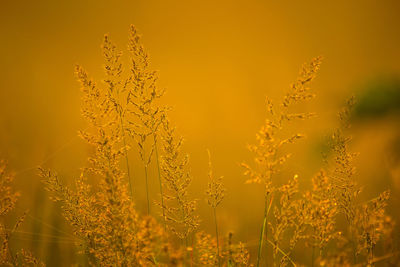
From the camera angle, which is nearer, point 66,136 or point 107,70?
point 107,70

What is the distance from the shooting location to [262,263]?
1.27 m

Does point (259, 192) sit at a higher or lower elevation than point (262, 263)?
higher

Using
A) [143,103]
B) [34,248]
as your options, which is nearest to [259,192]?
[143,103]

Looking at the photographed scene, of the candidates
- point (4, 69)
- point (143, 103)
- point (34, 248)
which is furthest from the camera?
point (4, 69)

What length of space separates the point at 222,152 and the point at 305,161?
1.10 ft

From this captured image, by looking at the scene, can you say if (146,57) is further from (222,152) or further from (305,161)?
(305,161)

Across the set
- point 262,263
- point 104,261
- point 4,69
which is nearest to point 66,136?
point 4,69

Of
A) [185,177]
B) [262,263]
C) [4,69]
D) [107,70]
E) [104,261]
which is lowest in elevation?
[262,263]

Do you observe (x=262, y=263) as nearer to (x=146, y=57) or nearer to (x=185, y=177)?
(x=185, y=177)

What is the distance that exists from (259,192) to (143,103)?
2.43 feet

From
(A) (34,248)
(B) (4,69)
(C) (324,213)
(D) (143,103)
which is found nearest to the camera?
(C) (324,213)

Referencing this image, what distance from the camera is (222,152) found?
1.33m

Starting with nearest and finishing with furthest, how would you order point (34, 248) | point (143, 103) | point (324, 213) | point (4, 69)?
point (324, 213) → point (143, 103) → point (34, 248) → point (4, 69)

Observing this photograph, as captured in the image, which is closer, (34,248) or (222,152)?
(34,248)
